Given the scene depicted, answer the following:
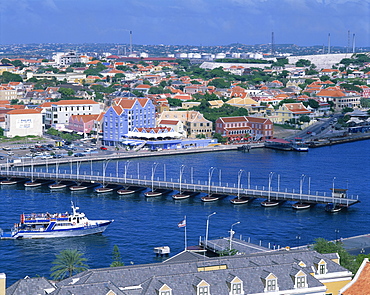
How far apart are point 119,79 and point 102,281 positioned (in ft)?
268

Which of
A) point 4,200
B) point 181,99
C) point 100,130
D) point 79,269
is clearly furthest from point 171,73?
point 79,269

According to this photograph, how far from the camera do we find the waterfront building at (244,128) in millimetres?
55656

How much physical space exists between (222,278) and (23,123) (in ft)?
134

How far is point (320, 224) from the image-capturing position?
30203 mm

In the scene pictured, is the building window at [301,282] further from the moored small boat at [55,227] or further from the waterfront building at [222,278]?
the moored small boat at [55,227]

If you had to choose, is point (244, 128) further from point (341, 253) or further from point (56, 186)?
point (341, 253)

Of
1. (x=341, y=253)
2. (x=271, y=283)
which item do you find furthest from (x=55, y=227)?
(x=271, y=283)

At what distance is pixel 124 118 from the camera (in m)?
53.0

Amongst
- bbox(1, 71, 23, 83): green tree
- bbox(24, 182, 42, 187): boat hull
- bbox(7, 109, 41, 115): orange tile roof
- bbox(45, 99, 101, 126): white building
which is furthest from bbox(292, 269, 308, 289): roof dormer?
bbox(1, 71, 23, 83): green tree

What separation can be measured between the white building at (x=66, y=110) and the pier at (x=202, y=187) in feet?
58.9

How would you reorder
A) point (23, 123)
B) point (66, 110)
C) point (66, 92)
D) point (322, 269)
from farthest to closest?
point (66, 92) < point (66, 110) < point (23, 123) < point (322, 269)

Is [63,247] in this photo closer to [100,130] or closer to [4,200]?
[4,200]

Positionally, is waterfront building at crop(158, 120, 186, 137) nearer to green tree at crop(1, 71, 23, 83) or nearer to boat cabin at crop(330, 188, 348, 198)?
boat cabin at crop(330, 188, 348, 198)

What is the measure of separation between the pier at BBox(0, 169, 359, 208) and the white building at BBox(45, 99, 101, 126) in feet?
58.9
